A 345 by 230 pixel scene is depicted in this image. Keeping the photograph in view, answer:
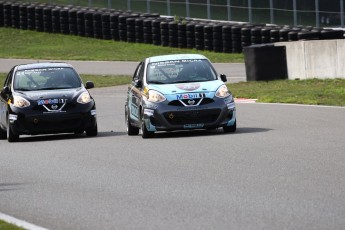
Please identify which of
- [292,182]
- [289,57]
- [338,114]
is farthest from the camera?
[289,57]

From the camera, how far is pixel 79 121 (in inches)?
804

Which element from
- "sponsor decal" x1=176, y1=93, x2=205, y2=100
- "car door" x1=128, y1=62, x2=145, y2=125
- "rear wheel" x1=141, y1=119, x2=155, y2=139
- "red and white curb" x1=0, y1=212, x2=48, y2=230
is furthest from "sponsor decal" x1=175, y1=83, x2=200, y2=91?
"red and white curb" x1=0, y1=212, x2=48, y2=230

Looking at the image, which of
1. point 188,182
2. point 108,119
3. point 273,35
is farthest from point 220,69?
point 188,182

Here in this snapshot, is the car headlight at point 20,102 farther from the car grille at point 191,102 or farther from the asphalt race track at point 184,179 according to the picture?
the car grille at point 191,102

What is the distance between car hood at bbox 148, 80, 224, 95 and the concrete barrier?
10.4 m

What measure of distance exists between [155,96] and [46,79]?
289cm

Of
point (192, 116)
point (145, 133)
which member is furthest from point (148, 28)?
point (192, 116)

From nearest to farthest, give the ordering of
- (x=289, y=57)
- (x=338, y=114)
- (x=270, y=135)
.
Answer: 1. (x=270, y=135)
2. (x=338, y=114)
3. (x=289, y=57)

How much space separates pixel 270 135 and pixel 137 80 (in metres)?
2.99

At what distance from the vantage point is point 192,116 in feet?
63.3

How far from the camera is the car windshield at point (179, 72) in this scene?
66.7 ft

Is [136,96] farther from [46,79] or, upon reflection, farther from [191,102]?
[46,79]

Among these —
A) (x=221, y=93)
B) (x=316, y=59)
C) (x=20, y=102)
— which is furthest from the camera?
(x=316, y=59)

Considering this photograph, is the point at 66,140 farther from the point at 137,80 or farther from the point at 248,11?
the point at 248,11
